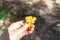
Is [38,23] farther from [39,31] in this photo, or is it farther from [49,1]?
[49,1]

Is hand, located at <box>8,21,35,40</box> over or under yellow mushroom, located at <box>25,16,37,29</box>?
under

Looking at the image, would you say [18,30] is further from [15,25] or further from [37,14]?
[37,14]

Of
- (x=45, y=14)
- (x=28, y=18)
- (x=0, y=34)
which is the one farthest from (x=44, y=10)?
(x=0, y=34)

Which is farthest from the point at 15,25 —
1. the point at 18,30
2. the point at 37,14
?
the point at 37,14

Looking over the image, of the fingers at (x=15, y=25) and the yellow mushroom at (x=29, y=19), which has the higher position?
the yellow mushroom at (x=29, y=19)
